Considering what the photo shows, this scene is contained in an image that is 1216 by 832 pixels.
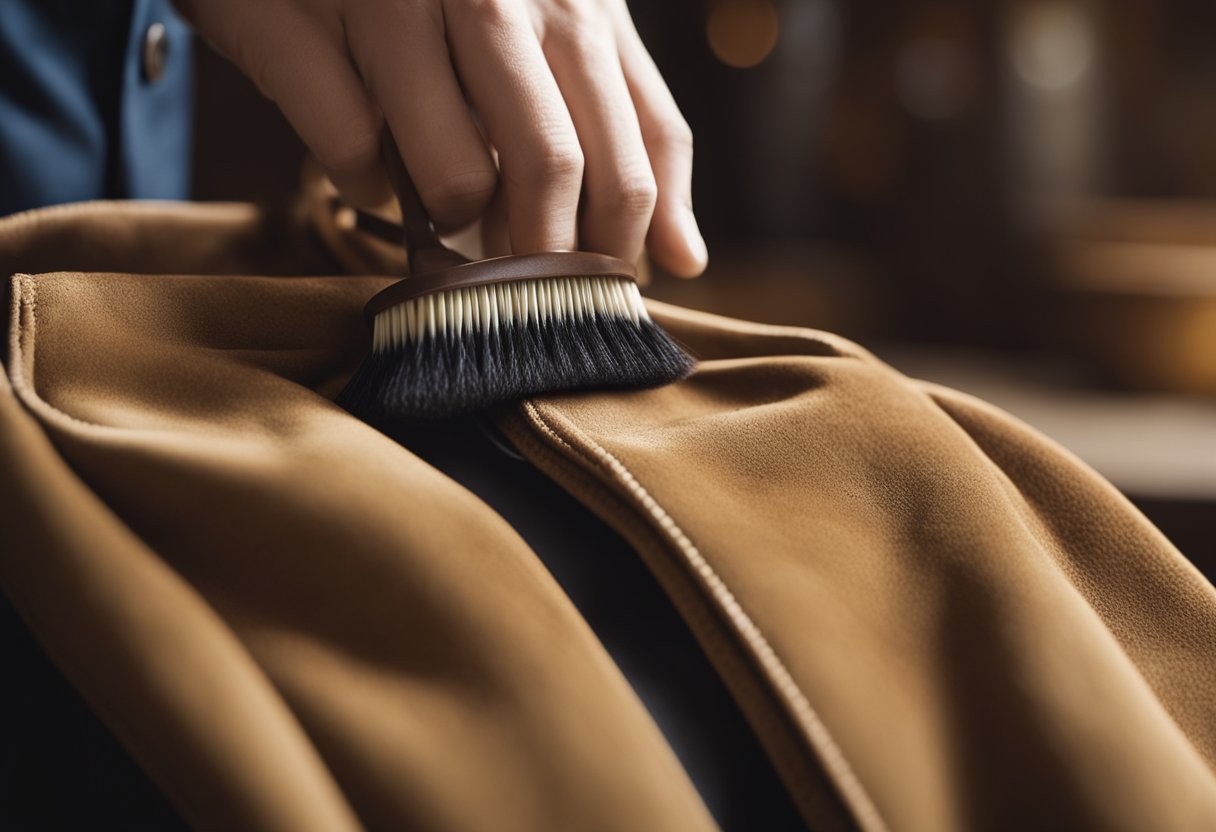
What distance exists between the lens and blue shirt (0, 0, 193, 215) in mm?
547

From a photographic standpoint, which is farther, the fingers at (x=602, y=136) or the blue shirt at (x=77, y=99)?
the blue shirt at (x=77, y=99)

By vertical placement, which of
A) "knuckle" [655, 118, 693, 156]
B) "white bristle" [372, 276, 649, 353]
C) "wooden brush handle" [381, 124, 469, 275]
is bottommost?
"white bristle" [372, 276, 649, 353]

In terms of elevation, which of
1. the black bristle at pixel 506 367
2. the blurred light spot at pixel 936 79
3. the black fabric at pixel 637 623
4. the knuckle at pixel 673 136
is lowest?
the black fabric at pixel 637 623

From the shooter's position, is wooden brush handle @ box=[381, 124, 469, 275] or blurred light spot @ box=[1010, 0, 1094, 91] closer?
wooden brush handle @ box=[381, 124, 469, 275]

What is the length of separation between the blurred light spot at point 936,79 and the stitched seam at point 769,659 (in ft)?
10.5

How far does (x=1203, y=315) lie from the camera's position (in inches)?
75.9

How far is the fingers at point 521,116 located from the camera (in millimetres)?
414

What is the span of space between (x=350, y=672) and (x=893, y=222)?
10.8 feet

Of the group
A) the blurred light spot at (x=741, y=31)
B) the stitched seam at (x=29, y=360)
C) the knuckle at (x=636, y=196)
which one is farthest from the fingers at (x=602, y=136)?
the blurred light spot at (x=741, y=31)

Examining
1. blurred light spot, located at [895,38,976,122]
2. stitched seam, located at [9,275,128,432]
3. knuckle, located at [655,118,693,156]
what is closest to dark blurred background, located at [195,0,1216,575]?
blurred light spot, located at [895,38,976,122]

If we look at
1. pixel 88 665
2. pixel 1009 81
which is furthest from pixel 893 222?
pixel 88 665

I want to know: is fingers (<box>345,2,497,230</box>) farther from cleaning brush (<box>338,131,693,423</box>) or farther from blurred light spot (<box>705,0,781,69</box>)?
blurred light spot (<box>705,0,781,69</box>)

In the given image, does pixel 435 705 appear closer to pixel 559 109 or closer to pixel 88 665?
pixel 88 665

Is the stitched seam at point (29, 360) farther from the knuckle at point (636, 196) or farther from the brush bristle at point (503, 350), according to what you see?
the knuckle at point (636, 196)
